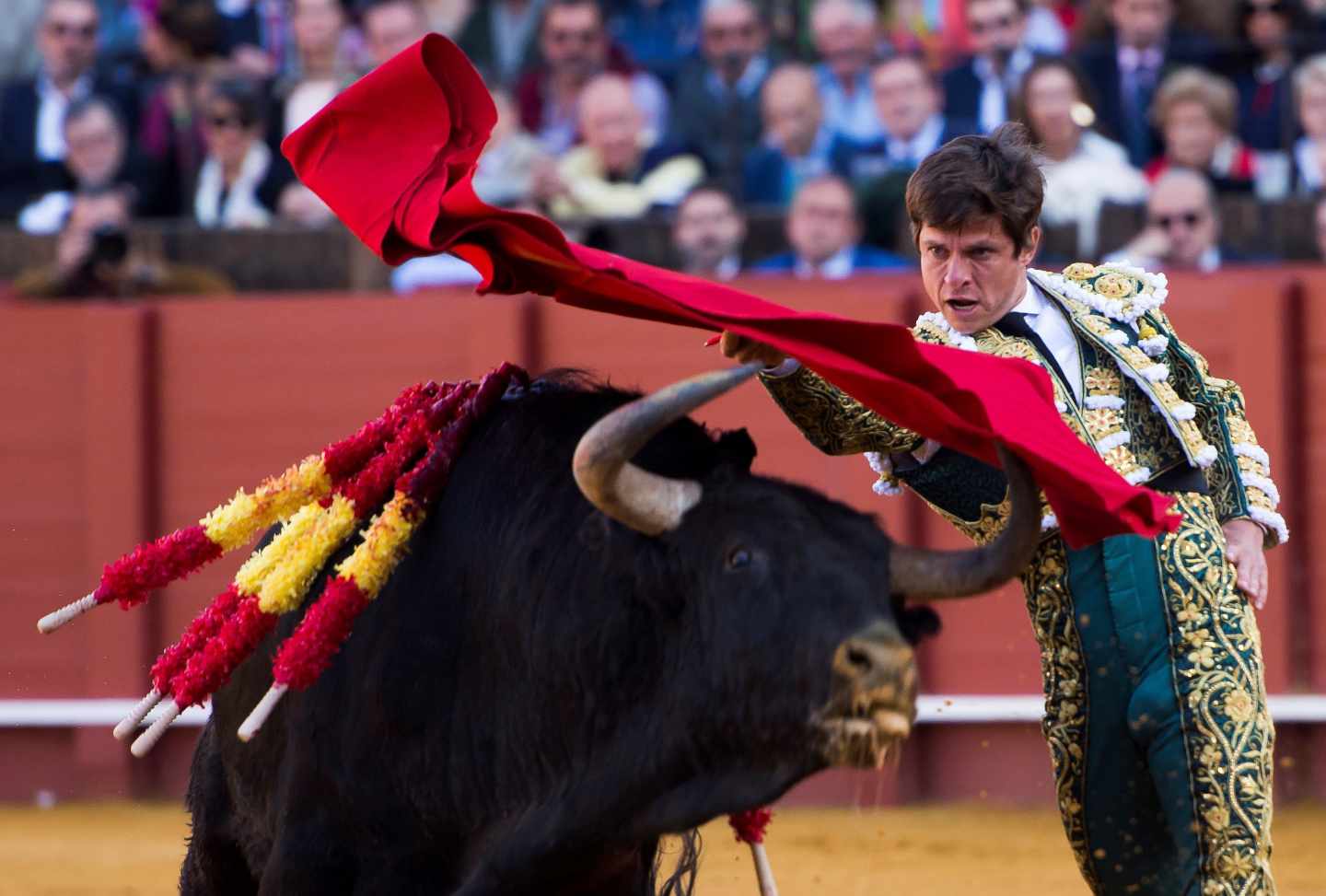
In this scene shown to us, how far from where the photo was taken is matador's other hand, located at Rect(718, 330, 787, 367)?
2719 millimetres

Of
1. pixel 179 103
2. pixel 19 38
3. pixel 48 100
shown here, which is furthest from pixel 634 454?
pixel 19 38

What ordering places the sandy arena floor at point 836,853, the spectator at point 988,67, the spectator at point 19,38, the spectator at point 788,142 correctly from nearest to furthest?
the sandy arena floor at point 836,853 < the spectator at point 988,67 < the spectator at point 788,142 < the spectator at point 19,38

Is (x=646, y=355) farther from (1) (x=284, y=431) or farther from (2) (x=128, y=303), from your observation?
(2) (x=128, y=303)

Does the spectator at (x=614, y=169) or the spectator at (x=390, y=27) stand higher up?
the spectator at (x=390, y=27)

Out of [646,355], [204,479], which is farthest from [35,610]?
[646,355]

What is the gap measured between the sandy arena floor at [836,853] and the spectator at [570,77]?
248 centimetres

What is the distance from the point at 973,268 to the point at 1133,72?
3.93 m

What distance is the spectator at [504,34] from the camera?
7496 millimetres

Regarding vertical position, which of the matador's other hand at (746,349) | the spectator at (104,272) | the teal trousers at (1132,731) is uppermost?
the spectator at (104,272)

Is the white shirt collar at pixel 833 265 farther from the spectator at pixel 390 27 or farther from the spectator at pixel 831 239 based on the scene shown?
the spectator at pixel 390 27

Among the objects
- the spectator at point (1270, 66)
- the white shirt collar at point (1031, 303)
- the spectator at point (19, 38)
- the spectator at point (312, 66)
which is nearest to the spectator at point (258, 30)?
the spectator at point (312, 66)

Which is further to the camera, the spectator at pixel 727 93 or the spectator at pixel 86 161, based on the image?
the spectator at pixel 86 161

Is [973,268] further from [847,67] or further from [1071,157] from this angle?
[847,67]

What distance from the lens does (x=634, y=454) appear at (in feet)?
8.35
